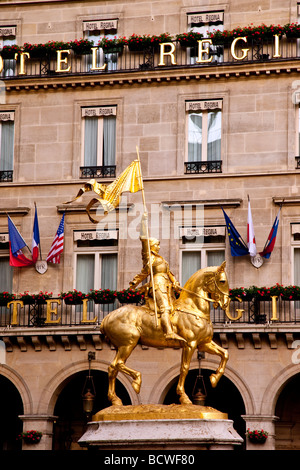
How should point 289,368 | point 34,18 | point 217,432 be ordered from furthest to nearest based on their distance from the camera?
1. point 34,18
2. point 289,368
3. point 217,432

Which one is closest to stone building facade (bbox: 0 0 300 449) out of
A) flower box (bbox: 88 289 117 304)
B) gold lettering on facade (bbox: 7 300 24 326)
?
gold lettering on facade (bbox: 7 300 24 326)

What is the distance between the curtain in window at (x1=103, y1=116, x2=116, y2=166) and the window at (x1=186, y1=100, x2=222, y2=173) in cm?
252

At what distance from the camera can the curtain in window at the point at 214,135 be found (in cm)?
3878

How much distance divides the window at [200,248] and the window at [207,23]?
5744 mm

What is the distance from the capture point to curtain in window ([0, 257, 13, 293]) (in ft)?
130

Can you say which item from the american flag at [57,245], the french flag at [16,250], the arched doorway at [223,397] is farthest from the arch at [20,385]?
the arched doorway at [223,397]

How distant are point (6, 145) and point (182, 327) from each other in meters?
16.5

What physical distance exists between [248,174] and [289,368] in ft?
20.9

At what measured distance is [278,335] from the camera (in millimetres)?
36094

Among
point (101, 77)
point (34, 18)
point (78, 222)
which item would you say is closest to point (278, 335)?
point (78, 222)

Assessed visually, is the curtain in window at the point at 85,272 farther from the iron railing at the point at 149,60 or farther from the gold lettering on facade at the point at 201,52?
the gold lettering on facade at the point at 201,52

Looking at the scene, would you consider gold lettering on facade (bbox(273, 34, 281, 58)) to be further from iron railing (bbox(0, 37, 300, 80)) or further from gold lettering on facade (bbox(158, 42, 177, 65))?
gold lettering on facade (bbox(158, 42, 177, 65))

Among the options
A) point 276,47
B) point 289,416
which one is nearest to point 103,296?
point 289,416

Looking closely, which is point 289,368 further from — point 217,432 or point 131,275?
point 217,432
